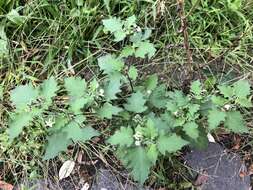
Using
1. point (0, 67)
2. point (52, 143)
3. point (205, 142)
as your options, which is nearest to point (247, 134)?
point (205, 142)

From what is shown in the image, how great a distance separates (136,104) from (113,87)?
0.42ft

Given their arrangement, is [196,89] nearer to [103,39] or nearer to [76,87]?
[76,87]

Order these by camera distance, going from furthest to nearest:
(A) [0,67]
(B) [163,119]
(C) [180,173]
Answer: (A) [0,67] < (C) [180,173] < (B) [163,119]

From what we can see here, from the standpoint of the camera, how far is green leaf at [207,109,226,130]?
82.4 inches

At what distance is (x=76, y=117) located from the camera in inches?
83.0

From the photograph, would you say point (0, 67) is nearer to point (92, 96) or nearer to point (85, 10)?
point (85, 10)

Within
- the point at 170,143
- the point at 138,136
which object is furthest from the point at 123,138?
the point at 170,143

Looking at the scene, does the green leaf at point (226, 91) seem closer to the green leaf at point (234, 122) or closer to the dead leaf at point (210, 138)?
the green leaf at point (234, 122)

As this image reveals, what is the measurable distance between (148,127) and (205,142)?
0.35 m

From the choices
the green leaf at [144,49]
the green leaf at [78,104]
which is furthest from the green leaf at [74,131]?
the green leaf at [144,49]

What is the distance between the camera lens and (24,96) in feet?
7.04

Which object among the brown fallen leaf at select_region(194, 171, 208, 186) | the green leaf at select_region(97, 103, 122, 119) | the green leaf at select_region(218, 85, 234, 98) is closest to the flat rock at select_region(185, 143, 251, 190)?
the brown fallen leaf at select_region(194, 171, 208, 186)

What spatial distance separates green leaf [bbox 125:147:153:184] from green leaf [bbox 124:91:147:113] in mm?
204

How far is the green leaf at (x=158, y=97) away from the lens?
2279 millimetres
